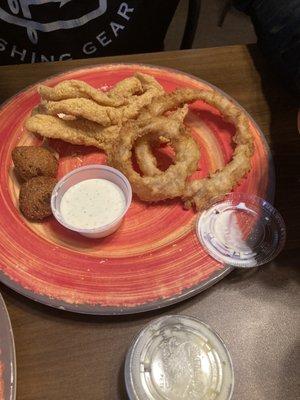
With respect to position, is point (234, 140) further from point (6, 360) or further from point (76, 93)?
point (6, 360)

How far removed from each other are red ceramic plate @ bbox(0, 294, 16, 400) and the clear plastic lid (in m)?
0.25

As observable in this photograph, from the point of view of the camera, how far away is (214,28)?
3.83m

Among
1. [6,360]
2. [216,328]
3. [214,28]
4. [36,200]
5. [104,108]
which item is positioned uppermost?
[104,108]

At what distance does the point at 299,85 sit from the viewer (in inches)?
62.9

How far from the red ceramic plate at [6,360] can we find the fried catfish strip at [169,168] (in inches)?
20.4

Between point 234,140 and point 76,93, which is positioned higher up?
point 76,93

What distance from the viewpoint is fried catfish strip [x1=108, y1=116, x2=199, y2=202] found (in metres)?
1.29

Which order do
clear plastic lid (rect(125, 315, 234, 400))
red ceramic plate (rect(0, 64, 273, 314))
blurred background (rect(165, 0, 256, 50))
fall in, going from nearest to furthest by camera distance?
clear plastic lid (rect(125, 315, 234, 400)) → red ceramic plate (rect(0, 64, 273, 314)) → blurred background (rect(165, 0, 256, 50))

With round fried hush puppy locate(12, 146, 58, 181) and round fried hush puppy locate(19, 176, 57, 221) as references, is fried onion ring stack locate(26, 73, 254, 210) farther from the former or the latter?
round fried hush puppy locate(19, 176, 57, 221)

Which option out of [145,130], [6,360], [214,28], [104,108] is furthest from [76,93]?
[214,28]

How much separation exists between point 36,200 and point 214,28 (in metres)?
3.12

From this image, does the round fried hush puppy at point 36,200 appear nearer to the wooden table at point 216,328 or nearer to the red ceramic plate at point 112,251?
the red ceramic plate at point 112,251

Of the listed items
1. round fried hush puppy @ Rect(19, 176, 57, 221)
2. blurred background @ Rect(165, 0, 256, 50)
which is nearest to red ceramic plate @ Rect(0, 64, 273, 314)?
round fried hush puppy @ Rect(19, 176, 57, 221)

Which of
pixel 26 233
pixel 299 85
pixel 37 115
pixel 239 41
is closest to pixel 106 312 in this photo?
pixel 26 233
